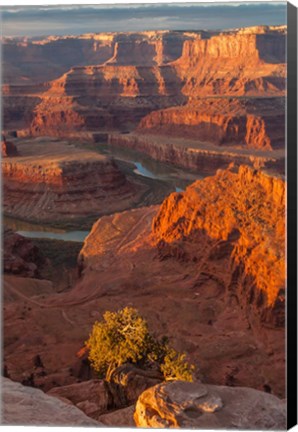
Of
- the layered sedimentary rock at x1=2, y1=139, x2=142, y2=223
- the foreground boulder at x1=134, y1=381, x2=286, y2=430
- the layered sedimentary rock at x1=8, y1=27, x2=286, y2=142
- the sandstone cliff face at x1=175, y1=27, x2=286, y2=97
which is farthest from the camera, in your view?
the layered sedimentary rock at x1=8, y1=27, x2=286, y2=142

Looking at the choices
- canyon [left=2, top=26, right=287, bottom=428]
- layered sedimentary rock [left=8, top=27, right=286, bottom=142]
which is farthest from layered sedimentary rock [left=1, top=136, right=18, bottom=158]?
layered sedimentary rock [left=8, top=27, right=286, bottom=142]

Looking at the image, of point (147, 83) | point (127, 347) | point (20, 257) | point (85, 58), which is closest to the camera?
point (127, 347)

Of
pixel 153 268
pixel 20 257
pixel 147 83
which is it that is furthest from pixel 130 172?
pixel 153 268

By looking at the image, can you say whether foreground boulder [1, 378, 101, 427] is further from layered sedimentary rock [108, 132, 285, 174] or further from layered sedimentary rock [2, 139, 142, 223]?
layered sedimentary rock [108, 132, 285, 174]

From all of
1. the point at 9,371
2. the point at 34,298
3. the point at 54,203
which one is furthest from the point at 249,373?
the point at 54,203

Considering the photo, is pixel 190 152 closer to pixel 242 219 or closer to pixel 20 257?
pixel 20 257

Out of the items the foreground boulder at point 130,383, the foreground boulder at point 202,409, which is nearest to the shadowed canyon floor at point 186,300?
the foreground boulder at point 202,409

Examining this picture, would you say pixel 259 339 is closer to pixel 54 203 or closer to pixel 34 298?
pixel 34 298
